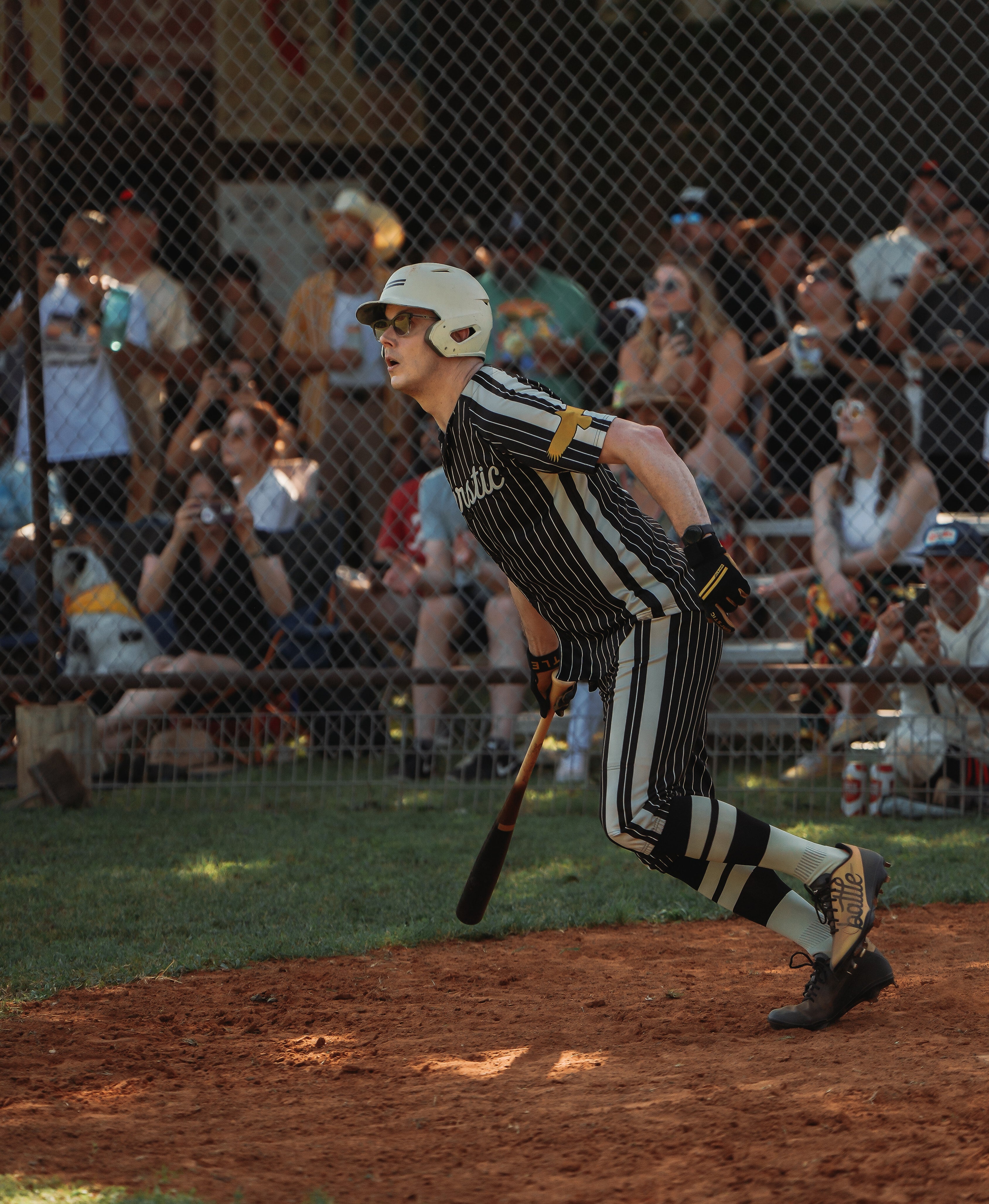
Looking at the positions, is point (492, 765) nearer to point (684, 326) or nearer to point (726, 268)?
point (684, 326)

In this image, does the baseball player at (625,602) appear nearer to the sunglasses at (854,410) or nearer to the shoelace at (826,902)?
the shoelace at (826,902)

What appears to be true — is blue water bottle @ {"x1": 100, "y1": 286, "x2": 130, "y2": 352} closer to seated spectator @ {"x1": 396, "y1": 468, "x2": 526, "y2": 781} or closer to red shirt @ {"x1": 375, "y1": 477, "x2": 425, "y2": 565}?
red shirt @ {"x1": 375, "y1": 477, "x2": 425, "y2": 565}

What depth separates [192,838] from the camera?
5.54 meters

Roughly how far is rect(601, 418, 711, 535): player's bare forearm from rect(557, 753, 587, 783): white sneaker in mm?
3310

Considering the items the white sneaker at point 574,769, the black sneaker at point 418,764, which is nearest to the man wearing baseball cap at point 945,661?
the white sneaker at point 574,769

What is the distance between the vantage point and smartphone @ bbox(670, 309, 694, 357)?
21.1 feet

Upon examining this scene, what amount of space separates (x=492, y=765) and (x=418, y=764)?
36 cm

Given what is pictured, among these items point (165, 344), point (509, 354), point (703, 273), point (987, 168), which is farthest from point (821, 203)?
point (165, 344)

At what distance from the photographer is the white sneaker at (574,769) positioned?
6.21 metres

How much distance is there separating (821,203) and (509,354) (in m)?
4.04

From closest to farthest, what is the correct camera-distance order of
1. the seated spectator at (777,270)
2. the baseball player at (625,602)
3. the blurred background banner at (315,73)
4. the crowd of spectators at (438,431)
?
the baseball player at (625,602)
the crowd of spectators at (438,431)
the seated spectator at (777,270)
the blurred background banner at (315,73)

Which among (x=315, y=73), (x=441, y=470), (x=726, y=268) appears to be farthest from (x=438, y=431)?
(x=315, y=73)

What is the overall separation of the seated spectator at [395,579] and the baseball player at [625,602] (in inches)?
133

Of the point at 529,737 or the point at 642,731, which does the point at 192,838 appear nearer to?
the point at 529,737
